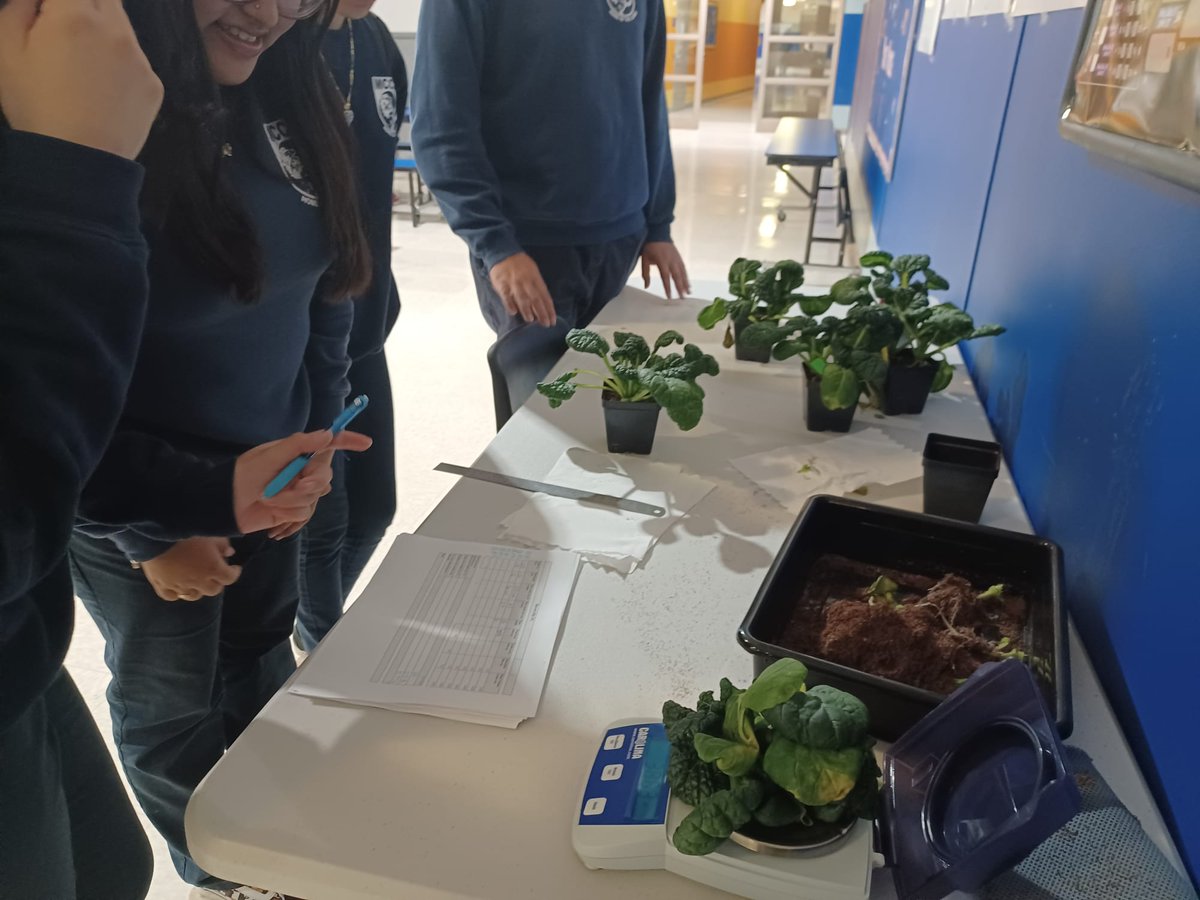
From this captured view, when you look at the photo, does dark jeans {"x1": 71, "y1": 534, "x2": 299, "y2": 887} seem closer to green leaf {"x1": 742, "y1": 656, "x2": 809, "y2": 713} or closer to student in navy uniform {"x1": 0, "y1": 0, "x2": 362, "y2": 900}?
student in navy uniform {"x1": 0, "y1": 0, "x2": 362, "y2": 900}

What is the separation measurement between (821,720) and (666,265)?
5.06ft

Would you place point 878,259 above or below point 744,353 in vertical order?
above

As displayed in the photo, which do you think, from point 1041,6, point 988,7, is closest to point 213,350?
point 1041,6

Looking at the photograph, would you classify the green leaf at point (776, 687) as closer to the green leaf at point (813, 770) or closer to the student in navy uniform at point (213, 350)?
the green leaf at point (813, 770)

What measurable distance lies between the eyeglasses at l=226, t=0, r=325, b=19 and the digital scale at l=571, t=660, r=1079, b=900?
2.41 feet

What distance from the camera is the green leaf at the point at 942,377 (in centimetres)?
131

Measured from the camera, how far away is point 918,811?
594mm

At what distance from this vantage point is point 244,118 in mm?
879

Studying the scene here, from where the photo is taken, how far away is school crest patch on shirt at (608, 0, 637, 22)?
1711 millimetres

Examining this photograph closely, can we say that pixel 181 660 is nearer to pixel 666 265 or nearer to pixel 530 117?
pixel 530 117

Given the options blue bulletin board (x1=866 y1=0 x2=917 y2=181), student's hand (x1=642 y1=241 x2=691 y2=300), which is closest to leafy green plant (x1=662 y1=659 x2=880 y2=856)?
student's hand (x1=642 y1=241 x2=691 y2=300)

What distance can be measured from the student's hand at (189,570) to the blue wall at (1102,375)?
0.94 meters

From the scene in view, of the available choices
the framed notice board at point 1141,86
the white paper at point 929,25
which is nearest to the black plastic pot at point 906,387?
the framed notice board at point 1141,86

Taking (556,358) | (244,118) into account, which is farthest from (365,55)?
(556,358)
